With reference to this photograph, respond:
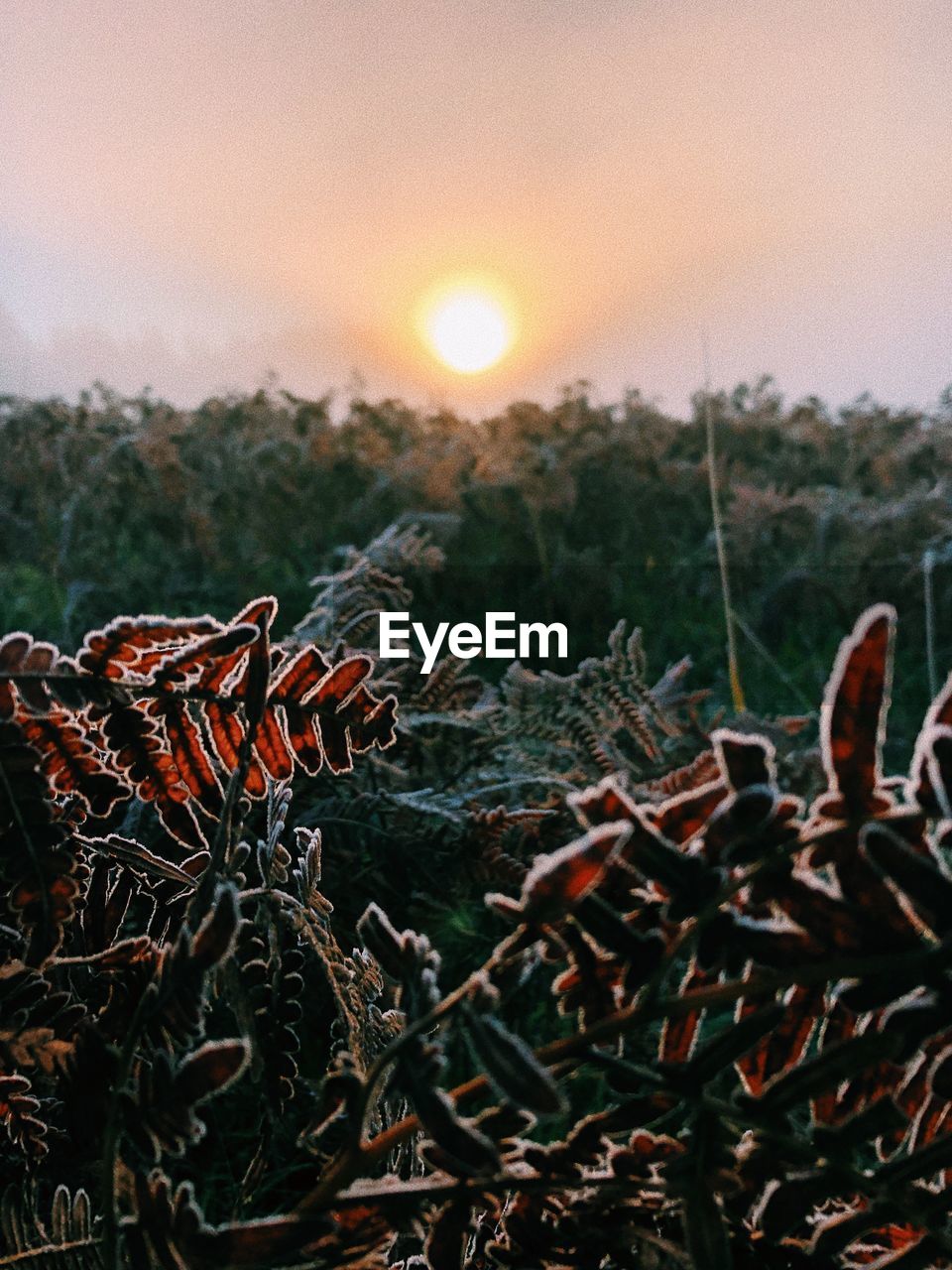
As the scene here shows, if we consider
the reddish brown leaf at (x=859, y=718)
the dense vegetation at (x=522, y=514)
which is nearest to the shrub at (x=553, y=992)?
the reddish brown leaf at (x=859, y=718)

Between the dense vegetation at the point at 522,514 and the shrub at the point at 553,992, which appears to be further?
the dense vegetation at the point at 522,514

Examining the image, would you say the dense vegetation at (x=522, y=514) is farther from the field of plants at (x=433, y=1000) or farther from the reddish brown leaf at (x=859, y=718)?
the reddish brown leaf at (x=859, y=718)

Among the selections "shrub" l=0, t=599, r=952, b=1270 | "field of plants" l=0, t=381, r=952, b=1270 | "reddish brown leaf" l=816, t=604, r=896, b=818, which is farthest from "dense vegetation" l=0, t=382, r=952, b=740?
"reddish brown leaf" l=816, t=604, r=896, b=818

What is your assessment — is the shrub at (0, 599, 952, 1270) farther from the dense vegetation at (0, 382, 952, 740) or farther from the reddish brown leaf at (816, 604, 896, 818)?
the dense vegetation at (0, 382, 952, 740)

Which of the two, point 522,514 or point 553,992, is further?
point 522,514

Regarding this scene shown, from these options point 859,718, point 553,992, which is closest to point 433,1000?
point 553,992

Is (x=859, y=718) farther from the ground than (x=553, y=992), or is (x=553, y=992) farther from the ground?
(x=859, y=718)

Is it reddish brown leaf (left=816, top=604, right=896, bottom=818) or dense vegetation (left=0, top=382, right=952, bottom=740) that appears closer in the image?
reddish brown leaf (left=816, top=604, right=896, bottom=818)

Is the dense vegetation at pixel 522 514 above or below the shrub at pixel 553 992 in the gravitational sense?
above

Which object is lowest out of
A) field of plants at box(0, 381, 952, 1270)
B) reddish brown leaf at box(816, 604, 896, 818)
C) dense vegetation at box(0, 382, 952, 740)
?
field of plants at box(0, 381, 952, 1270)

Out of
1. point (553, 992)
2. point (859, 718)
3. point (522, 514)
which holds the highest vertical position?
point (522, 514)

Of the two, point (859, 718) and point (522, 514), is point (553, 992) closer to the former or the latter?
point (859, 718)

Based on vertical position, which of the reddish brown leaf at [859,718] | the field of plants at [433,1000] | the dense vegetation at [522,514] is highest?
the dense vegetation at [522,514]
